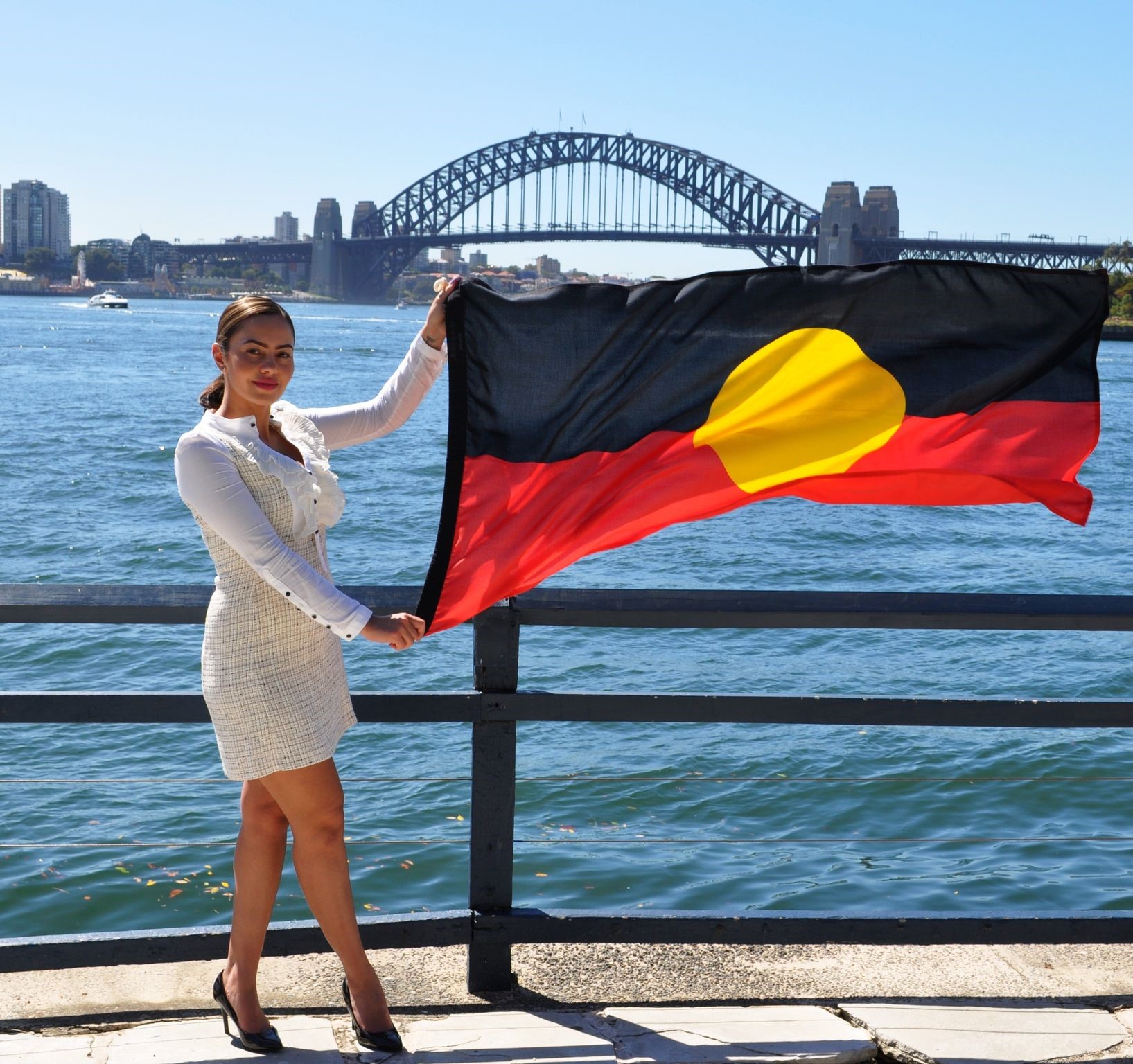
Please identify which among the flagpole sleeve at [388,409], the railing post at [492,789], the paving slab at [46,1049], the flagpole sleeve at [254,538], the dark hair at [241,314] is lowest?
the paving slab at [46,1049]

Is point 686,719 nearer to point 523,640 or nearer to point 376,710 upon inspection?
point 376,710

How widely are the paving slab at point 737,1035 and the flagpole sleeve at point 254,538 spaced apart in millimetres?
827

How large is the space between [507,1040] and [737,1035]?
379 mm

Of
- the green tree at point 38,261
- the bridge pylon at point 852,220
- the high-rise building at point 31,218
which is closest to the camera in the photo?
the bridge pylon at point 852,220

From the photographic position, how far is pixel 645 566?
14445 millimetres

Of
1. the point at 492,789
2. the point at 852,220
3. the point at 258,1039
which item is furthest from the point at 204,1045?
the point at 852,220

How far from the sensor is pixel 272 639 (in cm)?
210

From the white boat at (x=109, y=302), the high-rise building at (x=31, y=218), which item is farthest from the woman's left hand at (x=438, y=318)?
the high-rise building at (x=31, y=218)

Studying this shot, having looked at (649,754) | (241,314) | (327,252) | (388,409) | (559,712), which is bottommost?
(649,754)

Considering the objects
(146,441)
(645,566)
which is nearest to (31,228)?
(146,441)

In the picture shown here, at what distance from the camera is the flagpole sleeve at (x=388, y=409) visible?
7.84 ft

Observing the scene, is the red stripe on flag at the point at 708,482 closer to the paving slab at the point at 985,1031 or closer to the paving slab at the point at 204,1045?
the paving slab at the point at 204,1045

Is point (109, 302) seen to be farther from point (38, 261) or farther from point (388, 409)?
point (388, 409)

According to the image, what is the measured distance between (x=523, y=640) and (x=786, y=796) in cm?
389
